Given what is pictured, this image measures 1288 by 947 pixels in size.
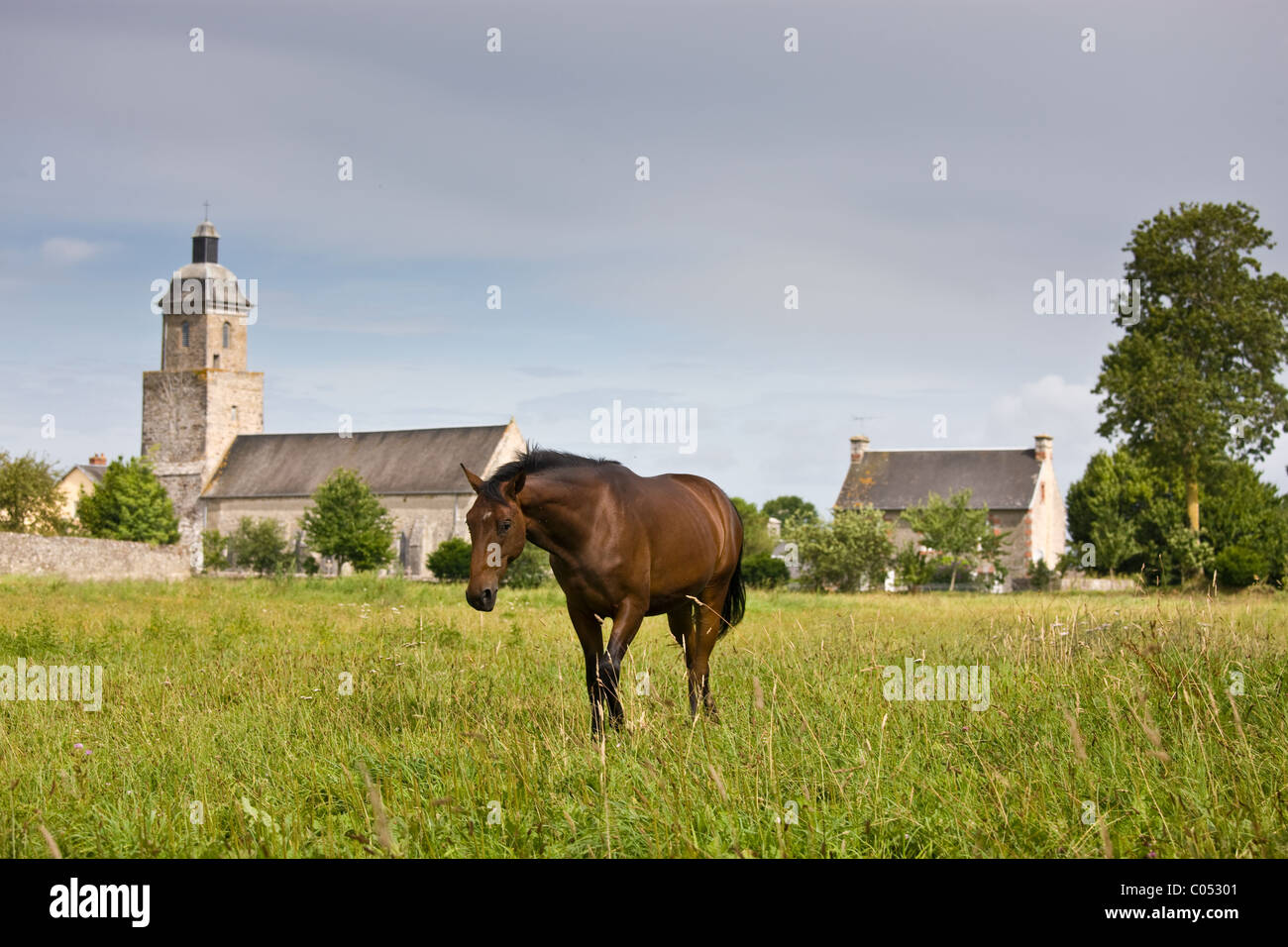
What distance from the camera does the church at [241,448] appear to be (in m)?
67.6

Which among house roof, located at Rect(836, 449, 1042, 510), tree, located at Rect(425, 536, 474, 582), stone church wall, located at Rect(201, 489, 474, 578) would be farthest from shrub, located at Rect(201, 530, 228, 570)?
house roof, located at Rect(836, 449, 1042, 510)

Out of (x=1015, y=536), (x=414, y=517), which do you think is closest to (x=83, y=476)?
(x=414, y=517)

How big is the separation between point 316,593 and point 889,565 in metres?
25.2

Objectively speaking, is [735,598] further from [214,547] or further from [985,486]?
[214,547]

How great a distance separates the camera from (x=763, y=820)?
4316 millimetres

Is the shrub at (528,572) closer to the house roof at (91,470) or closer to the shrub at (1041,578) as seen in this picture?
the shrub at (1041,578)

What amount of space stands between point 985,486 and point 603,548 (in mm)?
62844

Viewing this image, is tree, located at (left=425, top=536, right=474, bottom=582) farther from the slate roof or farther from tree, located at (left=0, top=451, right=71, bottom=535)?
the slate roof

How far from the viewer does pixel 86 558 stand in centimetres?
4025

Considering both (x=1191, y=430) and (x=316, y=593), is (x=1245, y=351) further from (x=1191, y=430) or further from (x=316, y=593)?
(x=316, y=593)

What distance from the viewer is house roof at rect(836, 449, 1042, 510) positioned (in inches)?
2574

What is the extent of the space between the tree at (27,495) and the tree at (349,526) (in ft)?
41.7

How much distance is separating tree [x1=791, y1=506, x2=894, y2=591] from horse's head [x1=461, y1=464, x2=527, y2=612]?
34.8 m
